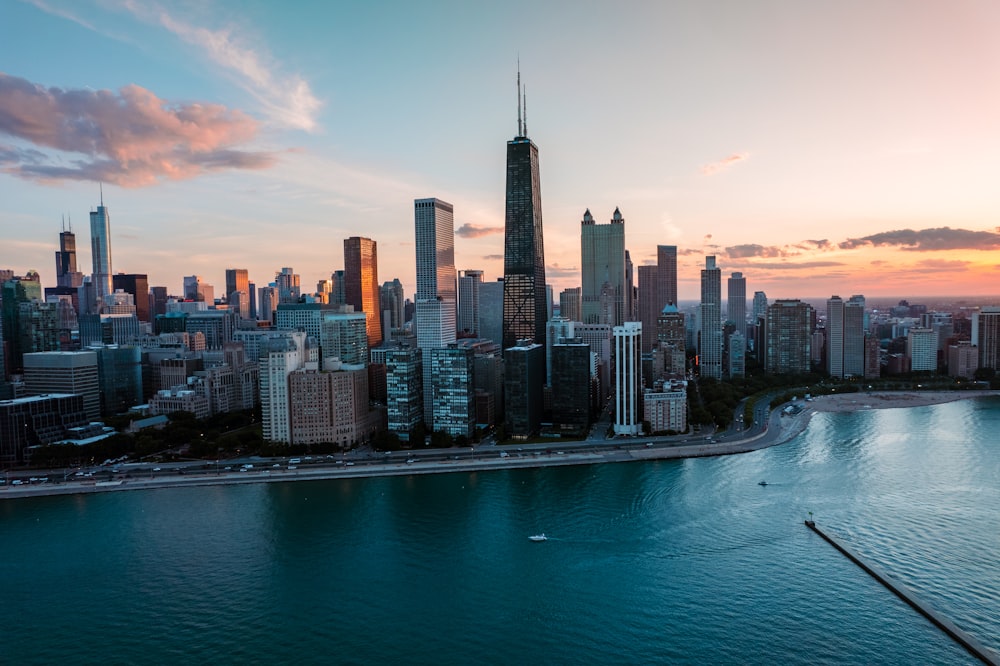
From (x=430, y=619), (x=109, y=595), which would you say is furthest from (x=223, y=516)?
(x=430, y=619)

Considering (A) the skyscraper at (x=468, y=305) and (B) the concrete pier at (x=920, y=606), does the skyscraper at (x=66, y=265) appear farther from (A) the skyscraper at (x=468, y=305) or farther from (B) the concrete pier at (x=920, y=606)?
(B) the concrete pier at (x=920, y=606)

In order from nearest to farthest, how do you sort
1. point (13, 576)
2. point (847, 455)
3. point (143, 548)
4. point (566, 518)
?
point (13, 576)
point (143, 548)
point (566, 518)
point (847, 455)

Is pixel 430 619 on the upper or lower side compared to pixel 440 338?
lower

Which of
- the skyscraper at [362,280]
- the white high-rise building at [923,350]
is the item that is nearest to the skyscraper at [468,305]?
the skyscraper at [362,280]

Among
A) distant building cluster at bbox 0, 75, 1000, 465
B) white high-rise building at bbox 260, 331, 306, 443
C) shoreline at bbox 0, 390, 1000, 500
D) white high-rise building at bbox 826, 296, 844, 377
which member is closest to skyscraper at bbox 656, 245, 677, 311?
distant building cluster at bbox 0, 75, 1000, 465

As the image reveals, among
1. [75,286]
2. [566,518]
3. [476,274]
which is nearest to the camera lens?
[566,518]

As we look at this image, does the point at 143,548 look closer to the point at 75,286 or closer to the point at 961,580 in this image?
the point at 961,580
